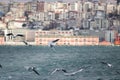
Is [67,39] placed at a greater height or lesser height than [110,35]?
greater

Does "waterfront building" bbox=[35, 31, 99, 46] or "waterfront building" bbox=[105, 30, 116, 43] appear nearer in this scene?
"waterfront building" bbox=[35, 31, 99, 46]

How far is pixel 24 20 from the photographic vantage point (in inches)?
4906

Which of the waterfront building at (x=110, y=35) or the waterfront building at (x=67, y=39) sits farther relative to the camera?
the waterfront building at (x=110, y=35)

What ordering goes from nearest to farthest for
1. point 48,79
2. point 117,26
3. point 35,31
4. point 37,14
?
point 48,79, point 35,31, point 117,26, point 37,14

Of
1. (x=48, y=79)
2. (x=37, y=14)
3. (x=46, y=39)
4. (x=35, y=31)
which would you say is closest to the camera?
(x=48, y=79)

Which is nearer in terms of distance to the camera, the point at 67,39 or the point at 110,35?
the point at 67,39

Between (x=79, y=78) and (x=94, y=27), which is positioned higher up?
(x=79, y=78)

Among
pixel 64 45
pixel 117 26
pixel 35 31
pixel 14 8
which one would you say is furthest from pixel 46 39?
pixel 14 8

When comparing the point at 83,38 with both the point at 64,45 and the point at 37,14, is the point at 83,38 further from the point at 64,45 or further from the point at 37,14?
the point at 37,14

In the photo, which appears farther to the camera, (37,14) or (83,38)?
(37,14)

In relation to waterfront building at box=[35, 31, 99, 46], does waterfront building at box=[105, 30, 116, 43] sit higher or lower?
lower

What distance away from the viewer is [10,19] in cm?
12406

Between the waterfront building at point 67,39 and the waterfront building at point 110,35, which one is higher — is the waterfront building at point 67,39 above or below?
above

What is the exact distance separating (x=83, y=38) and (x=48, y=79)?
7319 cm
